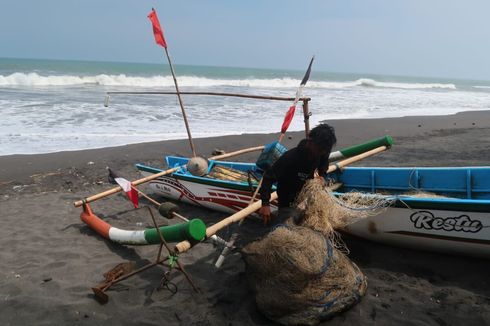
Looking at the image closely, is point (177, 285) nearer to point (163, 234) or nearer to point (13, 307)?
point (163, 234)

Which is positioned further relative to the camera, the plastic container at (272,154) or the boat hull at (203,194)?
the boat hull at (203,194)

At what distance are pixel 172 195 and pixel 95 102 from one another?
1420 centimetres

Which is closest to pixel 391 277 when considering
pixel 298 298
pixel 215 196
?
pixel 298 298

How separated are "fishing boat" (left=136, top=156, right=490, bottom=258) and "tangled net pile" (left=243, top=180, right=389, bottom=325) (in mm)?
907

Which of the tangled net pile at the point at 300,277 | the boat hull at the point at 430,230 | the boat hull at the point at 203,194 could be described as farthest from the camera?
the boat hull at the point at 203,194

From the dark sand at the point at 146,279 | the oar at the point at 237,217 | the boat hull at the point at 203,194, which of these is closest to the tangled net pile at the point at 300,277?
the dark sand at the point at 146,279

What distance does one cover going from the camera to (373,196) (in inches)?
185

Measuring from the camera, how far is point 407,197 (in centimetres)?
450

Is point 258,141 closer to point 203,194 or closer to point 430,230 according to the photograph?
point 203,194

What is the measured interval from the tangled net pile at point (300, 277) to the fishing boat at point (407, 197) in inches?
35.7

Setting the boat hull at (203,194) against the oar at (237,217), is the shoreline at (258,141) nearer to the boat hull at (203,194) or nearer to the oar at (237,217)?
the boat hull at (203,194)

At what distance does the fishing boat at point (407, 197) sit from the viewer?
4.20 metres

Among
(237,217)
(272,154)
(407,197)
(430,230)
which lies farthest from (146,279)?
(430,230)

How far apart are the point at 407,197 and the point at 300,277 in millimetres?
1762
